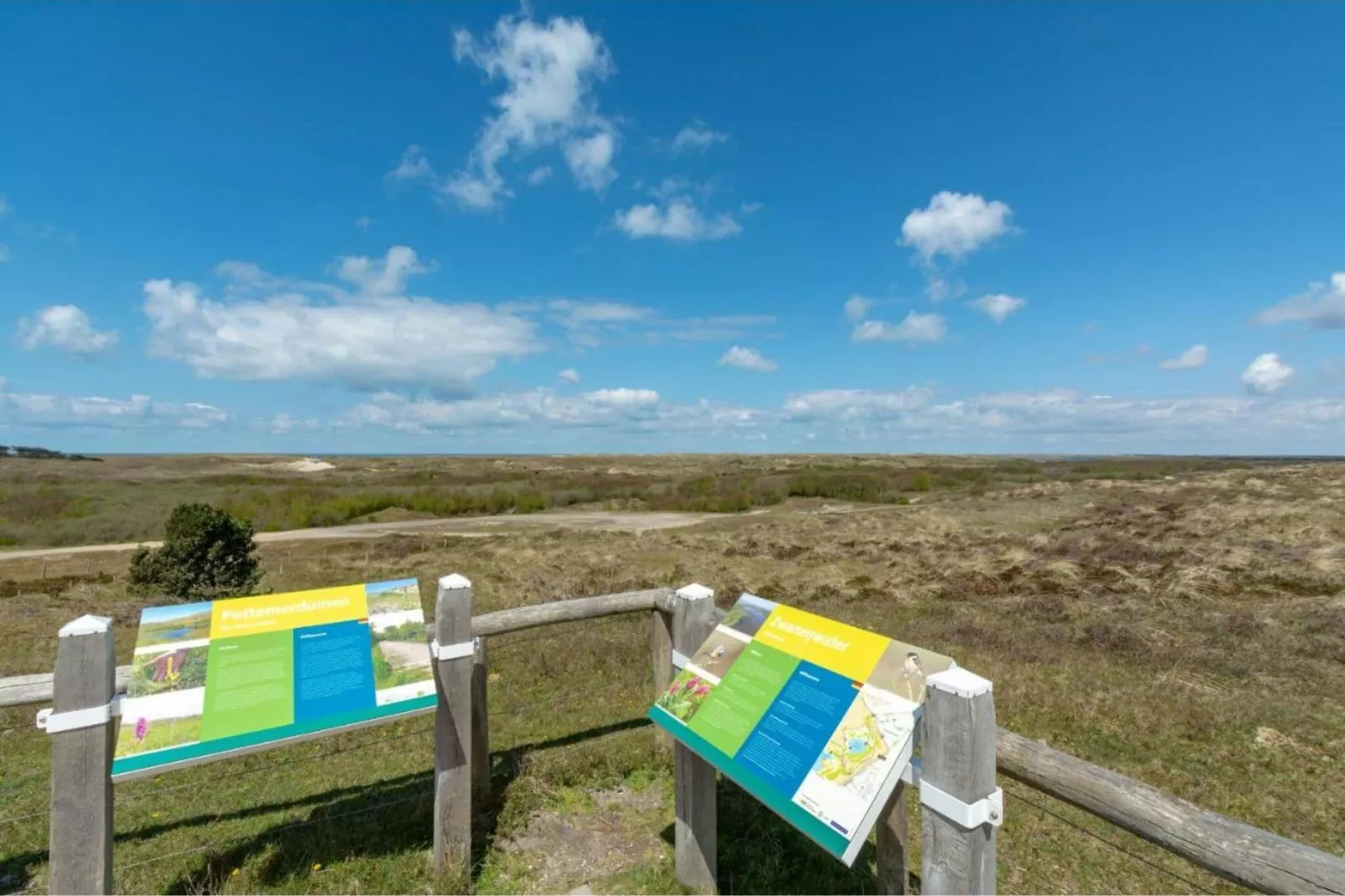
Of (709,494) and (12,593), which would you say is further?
(709,494)

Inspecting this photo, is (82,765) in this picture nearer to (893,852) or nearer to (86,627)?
(86,627)

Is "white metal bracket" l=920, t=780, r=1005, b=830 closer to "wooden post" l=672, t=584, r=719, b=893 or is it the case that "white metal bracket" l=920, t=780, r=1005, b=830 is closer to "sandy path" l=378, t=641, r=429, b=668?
"wooden post" l=672, t=584, r=719, b=893

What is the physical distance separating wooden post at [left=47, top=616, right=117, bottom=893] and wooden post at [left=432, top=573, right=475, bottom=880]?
1.41 m

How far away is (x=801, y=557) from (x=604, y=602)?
17.1 m

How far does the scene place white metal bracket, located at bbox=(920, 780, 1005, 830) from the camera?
2150 mm

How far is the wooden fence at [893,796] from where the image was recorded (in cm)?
190

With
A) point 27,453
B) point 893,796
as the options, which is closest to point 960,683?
point 893,796

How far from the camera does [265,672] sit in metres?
2.99

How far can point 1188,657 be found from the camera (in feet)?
28.7

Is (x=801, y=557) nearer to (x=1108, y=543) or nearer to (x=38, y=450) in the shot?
(x=1108, y=543)

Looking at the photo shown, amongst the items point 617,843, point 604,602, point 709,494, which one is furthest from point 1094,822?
point 709,494

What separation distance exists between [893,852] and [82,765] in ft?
12.3

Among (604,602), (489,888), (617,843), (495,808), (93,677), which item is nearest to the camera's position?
(93,677)

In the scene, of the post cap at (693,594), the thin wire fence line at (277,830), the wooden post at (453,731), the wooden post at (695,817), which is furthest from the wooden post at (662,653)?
the thin wire fence line at (277,830)
